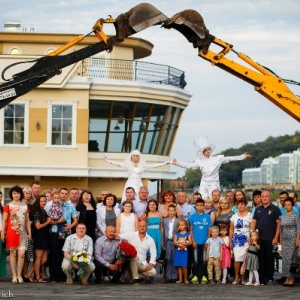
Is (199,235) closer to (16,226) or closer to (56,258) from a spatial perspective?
(56,258)

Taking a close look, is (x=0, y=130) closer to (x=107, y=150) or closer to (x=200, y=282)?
(x=107, y=150)

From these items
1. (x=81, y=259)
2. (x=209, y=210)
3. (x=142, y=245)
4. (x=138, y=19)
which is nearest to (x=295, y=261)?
(x=209, y=210)

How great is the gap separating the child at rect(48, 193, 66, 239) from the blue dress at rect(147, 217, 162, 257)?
1675mm

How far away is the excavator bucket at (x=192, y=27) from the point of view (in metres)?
22.3

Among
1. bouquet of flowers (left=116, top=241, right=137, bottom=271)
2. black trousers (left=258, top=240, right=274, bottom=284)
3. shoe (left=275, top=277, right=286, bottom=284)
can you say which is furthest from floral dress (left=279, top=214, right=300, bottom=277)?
bouquet of flowers (left=116, top=241, right=137, bottom=271)

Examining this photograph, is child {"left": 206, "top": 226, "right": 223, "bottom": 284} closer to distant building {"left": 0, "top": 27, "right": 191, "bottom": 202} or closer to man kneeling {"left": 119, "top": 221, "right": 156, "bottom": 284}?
man kneeling {"left": 119, "top": 221, "right": 156, "bottom": 284}

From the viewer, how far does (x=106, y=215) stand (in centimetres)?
2527

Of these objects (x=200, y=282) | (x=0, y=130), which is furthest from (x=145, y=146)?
(x=200, y=282)

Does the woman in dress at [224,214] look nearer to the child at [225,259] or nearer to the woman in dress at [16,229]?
the child at [225,259]

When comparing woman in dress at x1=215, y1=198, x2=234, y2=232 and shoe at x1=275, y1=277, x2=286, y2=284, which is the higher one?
woman in dress at x1=215, y1=198, x2=234, y2=232

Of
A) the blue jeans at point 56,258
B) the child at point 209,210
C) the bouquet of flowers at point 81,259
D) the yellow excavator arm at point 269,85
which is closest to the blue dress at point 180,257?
the child at point 209,210

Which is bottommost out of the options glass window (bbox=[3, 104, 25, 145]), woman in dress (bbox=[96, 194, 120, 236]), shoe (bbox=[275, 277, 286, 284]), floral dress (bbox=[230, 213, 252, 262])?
shoe (bbox=[275, 277, 286, 284])

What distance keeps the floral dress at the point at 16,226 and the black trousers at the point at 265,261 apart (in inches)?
177

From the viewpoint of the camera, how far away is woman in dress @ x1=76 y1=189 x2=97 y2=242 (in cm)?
2503
